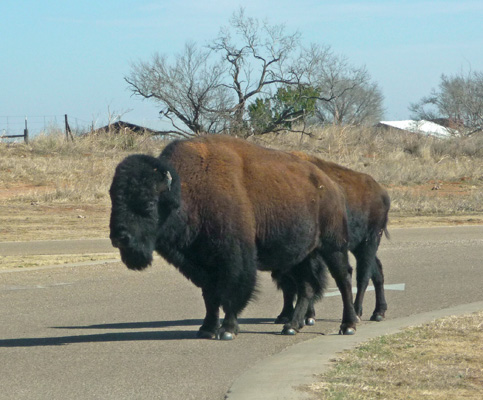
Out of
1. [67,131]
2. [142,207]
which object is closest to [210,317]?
[142,207]

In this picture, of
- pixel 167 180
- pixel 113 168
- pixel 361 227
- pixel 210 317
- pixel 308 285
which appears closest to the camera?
pixel 167 180

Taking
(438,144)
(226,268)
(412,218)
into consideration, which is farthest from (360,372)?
(438,144)

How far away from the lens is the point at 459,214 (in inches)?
1001

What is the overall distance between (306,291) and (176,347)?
183 centimetres

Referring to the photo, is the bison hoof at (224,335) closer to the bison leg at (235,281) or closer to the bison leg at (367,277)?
the bison leg at (235,281)

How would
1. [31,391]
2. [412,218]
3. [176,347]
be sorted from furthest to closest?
1. [412,218]
2. [176,347]
3. [31,391]

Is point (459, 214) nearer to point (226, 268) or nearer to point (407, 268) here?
point (407, 268)

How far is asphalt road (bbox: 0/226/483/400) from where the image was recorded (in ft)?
22.8

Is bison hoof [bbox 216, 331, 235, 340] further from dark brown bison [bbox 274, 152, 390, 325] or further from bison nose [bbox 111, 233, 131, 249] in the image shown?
bison nose [bbox 111, 233, 131, 249]

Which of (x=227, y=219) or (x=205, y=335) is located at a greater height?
(x=227, y=219)

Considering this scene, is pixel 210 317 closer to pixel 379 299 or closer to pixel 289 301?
pixel 289 301

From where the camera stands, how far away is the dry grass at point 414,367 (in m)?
6.26

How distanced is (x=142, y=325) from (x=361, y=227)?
2749 mm

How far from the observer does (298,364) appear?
7.46 meters
